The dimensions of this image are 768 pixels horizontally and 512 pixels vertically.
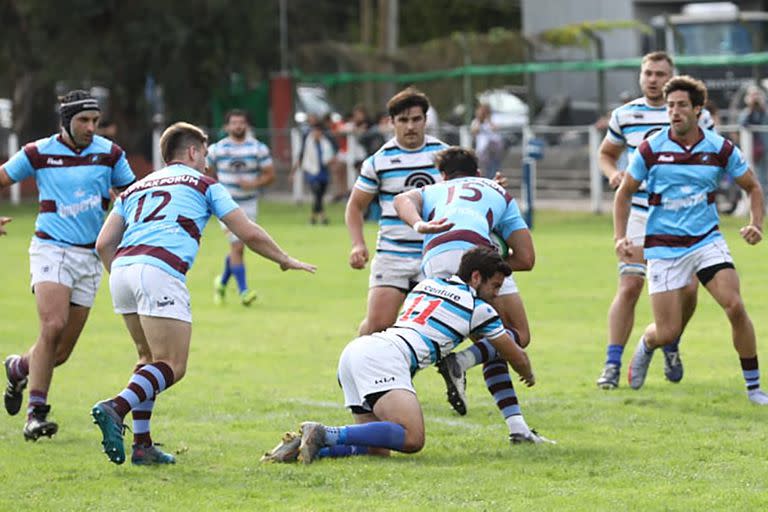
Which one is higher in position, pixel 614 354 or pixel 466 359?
pixel 466 359

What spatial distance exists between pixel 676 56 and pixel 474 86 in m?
5.02

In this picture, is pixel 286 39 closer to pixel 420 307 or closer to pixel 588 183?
pixel 588 183

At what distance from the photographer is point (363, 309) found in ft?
56.9

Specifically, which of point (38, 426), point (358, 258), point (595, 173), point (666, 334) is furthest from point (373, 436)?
point (595, 173)

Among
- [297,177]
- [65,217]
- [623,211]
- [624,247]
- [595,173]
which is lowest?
[297,177]

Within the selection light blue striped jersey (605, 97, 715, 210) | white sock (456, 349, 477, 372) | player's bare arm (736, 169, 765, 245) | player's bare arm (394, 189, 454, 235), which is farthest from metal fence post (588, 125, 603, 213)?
white sock (456, 349, 477, 372)

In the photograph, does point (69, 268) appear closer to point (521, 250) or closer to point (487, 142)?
point (521, 250)

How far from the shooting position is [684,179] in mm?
10578

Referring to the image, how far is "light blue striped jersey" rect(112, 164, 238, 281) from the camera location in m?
8.90

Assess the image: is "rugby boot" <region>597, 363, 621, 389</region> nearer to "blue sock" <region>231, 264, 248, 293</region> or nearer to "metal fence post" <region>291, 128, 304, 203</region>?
"blue sock" <region>231, 264, 248, 293</region>

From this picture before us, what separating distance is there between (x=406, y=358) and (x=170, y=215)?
4.88 ft

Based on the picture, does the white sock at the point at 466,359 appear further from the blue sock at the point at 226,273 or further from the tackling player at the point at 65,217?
the blue sock at the point at 226,273

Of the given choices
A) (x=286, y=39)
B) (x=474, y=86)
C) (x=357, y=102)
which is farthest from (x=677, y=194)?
(x=286, y=39)

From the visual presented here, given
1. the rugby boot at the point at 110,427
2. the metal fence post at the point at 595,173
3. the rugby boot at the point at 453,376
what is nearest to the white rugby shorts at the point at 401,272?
the rugby boot at the point at 453,376
